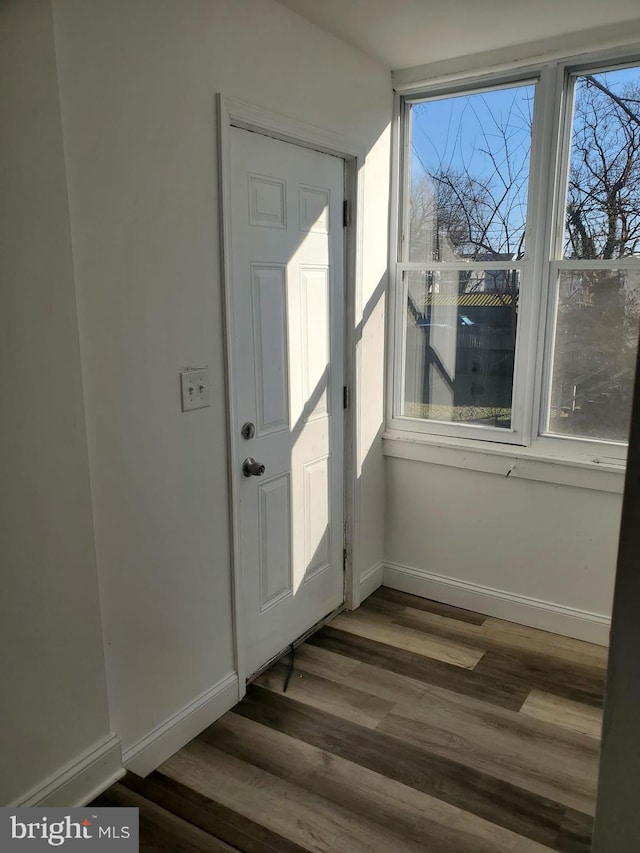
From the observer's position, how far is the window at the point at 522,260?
2.74 metres

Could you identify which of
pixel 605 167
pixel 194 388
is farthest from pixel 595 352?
pixel 194 388

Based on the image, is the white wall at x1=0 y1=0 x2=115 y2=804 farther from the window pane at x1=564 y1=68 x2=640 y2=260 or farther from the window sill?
the window pane at x1=564 y1=68 x2=640 y2=260

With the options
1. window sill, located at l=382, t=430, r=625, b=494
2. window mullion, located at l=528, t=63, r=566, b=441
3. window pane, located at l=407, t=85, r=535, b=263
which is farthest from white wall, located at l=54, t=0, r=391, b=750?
window sill, located at l=382, t=430, r=625, b=494

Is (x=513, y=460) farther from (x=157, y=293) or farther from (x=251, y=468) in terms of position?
(x=157, y=293)

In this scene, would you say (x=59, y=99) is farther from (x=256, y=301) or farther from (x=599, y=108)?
(x=599, y=108)

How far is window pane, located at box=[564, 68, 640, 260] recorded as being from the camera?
265cm

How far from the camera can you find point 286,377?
268cm

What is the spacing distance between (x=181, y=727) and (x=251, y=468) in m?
0.94

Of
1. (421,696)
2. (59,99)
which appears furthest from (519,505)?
(59,99)

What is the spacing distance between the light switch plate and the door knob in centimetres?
34

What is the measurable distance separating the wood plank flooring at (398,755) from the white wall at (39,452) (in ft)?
1.24

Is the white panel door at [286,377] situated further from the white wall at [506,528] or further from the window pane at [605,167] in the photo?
the window pane at [605,167]

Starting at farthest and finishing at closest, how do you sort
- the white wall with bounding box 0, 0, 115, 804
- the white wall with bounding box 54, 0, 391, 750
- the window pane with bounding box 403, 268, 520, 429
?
the window pane with bounding box 403, 268, 520, 429
the white wall with bounding box 54, 0, 391, 750
the white wall with bounding box 0, 0, 115, 804

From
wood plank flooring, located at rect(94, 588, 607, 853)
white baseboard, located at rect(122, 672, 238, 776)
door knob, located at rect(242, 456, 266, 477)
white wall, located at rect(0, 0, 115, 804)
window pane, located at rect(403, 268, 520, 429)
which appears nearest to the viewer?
white wall, located at rect(0, 0, 115, 804)
